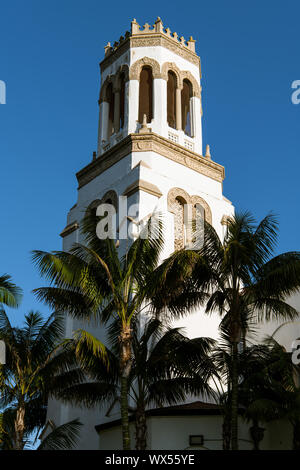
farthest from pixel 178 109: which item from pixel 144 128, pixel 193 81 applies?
pixel 144 128

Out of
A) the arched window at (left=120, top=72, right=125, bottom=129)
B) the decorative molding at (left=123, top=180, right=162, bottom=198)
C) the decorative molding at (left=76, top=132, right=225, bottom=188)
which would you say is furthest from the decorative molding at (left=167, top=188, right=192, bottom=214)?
the arched window at (left=120, top=72, right=125, bottom=129)

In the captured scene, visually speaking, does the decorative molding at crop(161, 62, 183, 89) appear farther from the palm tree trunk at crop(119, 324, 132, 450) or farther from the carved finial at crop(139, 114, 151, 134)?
the palm tree trunk at crop(119, 324, 132, 450)

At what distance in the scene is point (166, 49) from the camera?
31609mm

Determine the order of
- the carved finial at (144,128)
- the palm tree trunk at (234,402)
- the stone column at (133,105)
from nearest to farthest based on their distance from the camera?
the palm tree trunk at (234,402) < the carved finial at (144,128) < the stone column at (133,105)

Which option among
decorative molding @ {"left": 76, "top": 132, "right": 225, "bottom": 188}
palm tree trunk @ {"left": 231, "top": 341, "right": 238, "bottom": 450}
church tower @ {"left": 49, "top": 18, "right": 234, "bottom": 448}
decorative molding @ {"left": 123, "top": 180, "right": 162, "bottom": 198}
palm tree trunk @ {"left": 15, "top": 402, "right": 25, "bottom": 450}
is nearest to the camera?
palm tree trunk @ {"left": 231, "top": 341, "right": 238, "bottom": 450}

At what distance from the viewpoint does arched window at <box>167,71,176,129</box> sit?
31.7 meters

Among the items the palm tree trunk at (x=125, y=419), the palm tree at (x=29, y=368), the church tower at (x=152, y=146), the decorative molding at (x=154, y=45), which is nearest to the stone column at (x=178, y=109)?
the church tower at (x=152, y=146)

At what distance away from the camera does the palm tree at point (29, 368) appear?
18516 millimetres

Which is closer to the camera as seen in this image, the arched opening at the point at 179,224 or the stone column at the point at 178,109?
the arched opening at the point at 179,224

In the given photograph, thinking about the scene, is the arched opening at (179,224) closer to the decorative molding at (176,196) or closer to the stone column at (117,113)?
the decorative molding at (176,196)

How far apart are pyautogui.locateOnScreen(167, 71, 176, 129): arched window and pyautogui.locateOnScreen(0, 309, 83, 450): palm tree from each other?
575 inches

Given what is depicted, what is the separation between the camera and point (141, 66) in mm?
30984

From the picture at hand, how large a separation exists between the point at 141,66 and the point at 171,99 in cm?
245

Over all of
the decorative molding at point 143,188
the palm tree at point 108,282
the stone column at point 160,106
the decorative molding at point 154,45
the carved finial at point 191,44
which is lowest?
the palm tree at point 108,282
